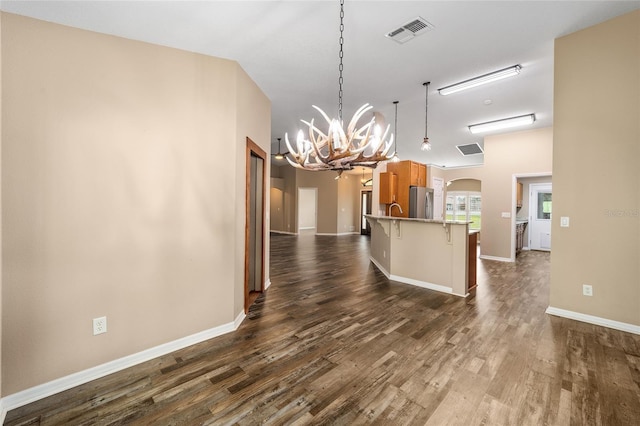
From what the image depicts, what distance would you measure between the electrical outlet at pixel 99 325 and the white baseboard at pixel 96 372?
0.26 meters

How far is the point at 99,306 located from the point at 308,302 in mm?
2244

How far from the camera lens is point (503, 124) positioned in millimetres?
5543

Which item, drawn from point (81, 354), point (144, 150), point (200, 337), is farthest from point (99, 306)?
point (144, 150)

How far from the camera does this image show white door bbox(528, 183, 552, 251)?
8250mm

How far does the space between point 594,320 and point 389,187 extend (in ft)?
14.0

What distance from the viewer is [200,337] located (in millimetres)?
2670

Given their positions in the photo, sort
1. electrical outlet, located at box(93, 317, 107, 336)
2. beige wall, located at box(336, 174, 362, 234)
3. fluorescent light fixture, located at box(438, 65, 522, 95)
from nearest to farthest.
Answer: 1. electrical outlet, located at box(93, 317, 107, 336)
2. fluorescent light fixture, located at box(438, 65, 522, 95)
3. beige wall, located at box(336, 174, 362, 234)

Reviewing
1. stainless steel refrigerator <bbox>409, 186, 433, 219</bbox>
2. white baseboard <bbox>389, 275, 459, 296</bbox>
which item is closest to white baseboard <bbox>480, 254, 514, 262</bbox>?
stainless steel refrigerator <bbox>409, 186, 433, 219</bbox>

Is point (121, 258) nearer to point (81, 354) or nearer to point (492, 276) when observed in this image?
point (81, 354)

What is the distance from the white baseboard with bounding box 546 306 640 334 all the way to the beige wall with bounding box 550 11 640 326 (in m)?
0.04

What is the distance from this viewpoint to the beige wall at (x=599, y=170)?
9.08ft

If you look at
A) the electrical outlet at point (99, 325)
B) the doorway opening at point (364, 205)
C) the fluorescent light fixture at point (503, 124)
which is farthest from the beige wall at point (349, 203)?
the electrical outlet at point (99, 325)

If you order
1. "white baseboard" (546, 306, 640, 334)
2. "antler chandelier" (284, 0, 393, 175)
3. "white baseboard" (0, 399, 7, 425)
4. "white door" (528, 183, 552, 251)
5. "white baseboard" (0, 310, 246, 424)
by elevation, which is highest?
"antler chandelier" (284, 0, 393, 175)

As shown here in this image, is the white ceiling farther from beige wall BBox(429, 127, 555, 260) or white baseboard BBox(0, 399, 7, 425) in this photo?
white baseboard BBox(0, 399, 7, 425)
